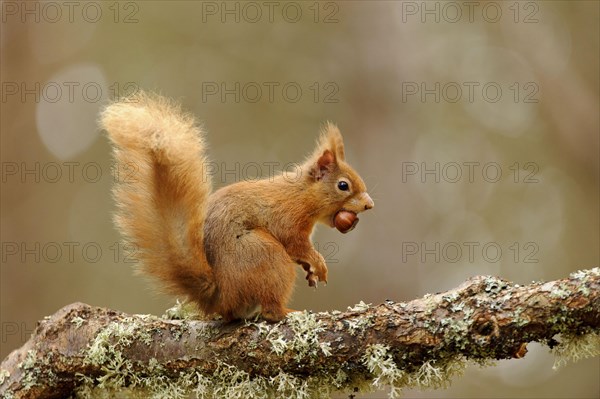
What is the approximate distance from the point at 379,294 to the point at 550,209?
2.93 m

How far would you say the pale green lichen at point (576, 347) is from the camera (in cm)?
232

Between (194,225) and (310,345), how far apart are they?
0.70m

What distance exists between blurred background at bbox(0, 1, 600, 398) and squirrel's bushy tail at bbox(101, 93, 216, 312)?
8.72 ft

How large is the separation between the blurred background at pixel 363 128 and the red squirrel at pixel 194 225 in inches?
88.1

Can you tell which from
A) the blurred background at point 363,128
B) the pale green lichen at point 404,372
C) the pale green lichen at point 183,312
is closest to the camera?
the pale green lichen at point 404,372

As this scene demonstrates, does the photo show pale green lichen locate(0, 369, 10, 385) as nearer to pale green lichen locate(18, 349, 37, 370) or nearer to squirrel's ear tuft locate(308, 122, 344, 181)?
pale green lichen locate(18, 349, 37, 370)

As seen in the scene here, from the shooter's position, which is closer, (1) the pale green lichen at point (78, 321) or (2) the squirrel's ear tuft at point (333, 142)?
(1) the pale green lichen at point (78, 321)

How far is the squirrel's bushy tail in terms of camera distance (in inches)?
109

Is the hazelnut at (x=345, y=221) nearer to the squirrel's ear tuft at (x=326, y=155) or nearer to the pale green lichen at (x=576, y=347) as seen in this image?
the squirrel's ear tuft at (x=326, y=155)

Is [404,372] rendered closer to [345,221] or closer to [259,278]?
[259,278]

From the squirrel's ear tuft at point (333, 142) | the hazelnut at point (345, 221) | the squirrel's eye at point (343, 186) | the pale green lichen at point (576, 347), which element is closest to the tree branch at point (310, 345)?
the pale green lichen at point (576, 347)

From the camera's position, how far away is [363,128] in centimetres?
662

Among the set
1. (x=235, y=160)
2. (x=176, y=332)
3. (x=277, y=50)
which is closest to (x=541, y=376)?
(x=235, y=160)

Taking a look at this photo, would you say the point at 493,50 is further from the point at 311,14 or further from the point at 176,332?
the point at 176,332
